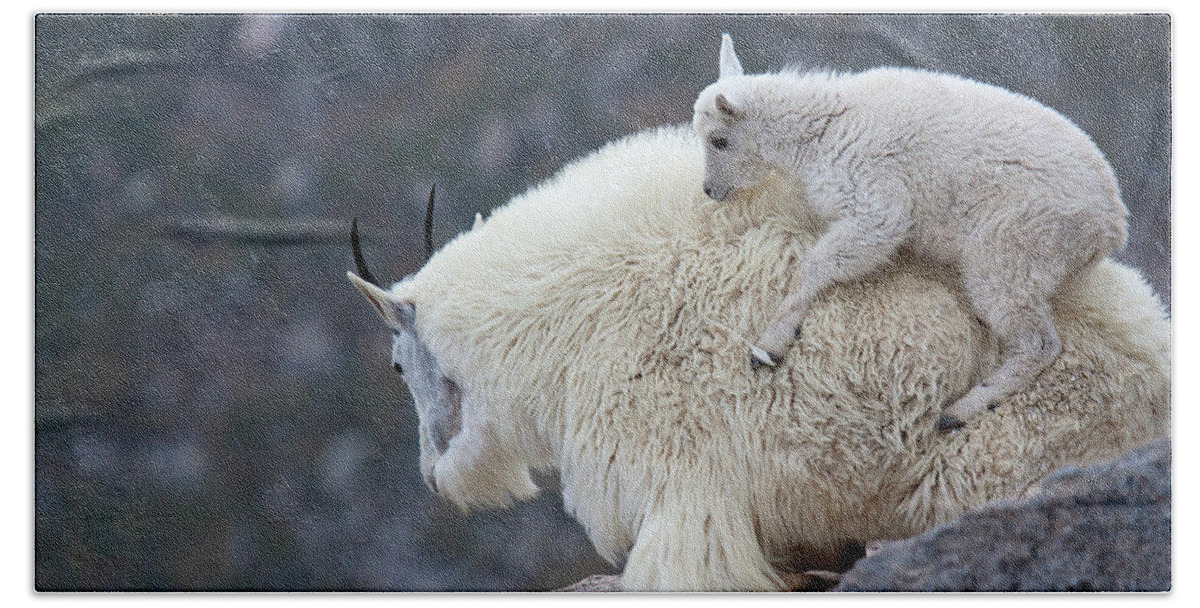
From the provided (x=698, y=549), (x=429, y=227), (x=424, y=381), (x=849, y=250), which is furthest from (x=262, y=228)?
(x=849, y=250)

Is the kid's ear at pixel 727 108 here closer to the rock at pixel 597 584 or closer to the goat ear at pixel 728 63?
the goat ear at pixel 728 63

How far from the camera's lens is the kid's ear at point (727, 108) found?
3.05 meters

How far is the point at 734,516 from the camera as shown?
315 cm

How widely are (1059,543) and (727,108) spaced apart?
1395mm

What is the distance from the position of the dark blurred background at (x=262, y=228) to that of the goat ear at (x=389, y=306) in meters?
0.21

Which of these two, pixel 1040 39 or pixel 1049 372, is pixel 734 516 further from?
pixel 1040 39

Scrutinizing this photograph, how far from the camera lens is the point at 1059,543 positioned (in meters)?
3.17

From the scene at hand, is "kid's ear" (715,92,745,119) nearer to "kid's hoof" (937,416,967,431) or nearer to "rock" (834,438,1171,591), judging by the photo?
"kid's hoof" (937,416,967,431)

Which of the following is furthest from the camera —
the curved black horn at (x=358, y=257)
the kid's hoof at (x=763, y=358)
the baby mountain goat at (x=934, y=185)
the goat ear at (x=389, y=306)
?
the curved black horn at (x=358, y=257)

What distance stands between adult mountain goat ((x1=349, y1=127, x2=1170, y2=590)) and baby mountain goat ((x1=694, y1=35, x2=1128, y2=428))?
62mm

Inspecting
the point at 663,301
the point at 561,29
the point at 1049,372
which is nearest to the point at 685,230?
the point at 663,301

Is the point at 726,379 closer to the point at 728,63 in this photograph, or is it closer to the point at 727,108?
the point at 727,108

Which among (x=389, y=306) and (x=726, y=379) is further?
(x=389, y=306)

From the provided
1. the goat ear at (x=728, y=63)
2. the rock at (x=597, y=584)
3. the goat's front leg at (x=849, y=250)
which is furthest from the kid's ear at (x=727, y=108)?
the rock at (x=597, y=584)
